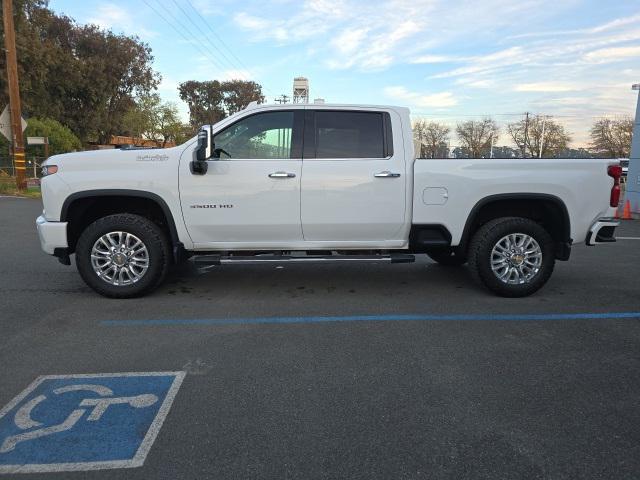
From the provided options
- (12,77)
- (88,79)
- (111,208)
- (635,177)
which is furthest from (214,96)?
(111,208)

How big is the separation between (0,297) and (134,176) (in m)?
2.04

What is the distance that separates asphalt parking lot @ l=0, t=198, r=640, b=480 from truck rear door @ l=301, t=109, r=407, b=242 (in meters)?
0.78

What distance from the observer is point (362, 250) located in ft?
18.7

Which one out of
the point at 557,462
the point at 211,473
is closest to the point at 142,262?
the point at 211,473

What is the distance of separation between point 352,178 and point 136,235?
2.37m

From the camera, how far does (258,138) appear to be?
553 centimetres

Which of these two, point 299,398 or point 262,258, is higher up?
point 262,258

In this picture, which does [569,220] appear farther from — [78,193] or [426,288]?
[78,193]

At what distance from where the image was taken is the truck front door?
5367 millimetres

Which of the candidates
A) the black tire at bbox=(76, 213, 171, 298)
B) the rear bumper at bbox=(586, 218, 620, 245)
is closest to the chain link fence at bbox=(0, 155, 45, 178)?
the black tire at bbox=(76, 213, 171, 298)

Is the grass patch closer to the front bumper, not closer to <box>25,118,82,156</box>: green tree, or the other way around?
<box>25,118,82,156</box>: green tree

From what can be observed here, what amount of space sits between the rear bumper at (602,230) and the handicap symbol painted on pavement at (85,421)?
Result: 4541mm

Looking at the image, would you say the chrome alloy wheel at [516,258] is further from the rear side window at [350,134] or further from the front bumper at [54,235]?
the front bumper at [54,235]

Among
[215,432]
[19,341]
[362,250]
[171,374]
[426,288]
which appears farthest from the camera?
[426,288]
